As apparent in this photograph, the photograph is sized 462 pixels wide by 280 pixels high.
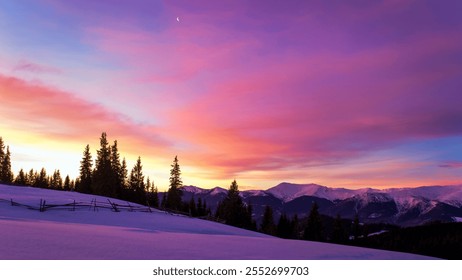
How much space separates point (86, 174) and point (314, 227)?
54.3 metres

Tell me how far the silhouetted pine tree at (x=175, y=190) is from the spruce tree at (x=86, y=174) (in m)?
17.8

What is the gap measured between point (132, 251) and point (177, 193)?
80525mm

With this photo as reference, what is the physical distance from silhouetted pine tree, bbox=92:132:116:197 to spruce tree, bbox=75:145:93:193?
7185 mm

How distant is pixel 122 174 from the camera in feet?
312

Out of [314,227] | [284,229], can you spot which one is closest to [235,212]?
[284,229]

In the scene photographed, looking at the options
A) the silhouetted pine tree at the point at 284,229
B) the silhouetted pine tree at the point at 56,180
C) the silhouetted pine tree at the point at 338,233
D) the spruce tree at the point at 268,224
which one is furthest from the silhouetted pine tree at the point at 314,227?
the silhouetted pine tree at the point at 56,180

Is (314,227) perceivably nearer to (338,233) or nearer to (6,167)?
(338,233)

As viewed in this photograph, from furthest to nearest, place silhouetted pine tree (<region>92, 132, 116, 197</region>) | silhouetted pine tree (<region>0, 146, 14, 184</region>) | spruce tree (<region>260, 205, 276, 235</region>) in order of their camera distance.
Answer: silhouetted pine tree (<region>0, 146, 14, 184</region>) → spruce tree (<region>260, 205, 276, 235</region>) → silhouetted pine tree (<region>92, 132, 116, 197</region>)

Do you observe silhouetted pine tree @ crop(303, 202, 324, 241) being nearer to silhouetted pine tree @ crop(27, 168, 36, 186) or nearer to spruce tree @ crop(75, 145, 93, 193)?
spruce tree @ crop(75, 145, 93, 193)

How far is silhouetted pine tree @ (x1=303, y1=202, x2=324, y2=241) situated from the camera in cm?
8231

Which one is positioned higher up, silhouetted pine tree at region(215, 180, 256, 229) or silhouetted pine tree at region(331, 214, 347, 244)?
silhouetted pine tree at region(215, 180, 256, 229)

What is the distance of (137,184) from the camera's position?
96.6 meters

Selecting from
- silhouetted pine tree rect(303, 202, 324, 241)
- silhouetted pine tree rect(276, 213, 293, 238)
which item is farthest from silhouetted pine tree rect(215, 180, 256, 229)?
silhouetted pine tree rect(303, 202, 324, 241)
